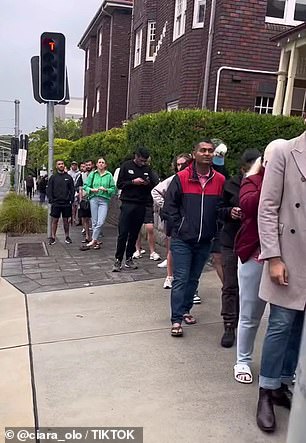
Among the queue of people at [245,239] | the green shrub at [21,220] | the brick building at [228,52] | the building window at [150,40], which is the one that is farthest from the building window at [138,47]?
the queue of people at [245,239]

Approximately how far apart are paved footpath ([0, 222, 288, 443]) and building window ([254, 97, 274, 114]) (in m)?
6.77

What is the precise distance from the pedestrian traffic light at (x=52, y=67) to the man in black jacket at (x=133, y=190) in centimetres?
292

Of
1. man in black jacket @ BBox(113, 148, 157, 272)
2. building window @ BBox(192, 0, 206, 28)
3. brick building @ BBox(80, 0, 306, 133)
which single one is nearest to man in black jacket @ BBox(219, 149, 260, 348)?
man in black jacket @ BBox(113, 148, 157, 272)

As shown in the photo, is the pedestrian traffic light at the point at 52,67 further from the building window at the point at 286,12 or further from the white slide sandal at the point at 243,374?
the white slide sandal at the point at 243,374

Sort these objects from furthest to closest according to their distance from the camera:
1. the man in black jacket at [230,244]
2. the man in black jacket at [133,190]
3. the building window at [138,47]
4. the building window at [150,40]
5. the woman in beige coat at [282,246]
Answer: the building window at [138,47] < the building window at [150,40] < the man in black jacket at [133,190] < the man in black jacket at [230,244] < the woman in beige coat at [282,246]

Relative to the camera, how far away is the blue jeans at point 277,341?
9.59ft

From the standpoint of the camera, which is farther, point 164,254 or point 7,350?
point 164,254

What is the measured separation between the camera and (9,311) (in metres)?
5.23

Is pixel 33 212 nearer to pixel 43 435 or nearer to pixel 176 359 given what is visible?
pixel 176 359

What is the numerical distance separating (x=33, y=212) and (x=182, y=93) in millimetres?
4789

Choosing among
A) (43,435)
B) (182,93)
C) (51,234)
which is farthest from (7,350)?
(182,93)

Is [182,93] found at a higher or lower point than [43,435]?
higher

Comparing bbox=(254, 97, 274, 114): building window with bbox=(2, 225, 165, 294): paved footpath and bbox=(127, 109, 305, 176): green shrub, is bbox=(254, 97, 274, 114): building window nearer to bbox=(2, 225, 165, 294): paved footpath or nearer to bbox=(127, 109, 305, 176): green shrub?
bbox=(127, 109, 305, 176): green shrub

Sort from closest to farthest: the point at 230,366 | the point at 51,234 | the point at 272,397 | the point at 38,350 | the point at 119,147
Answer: the point at 272,397
the point at 230,366
the point at 38,350
the point at 51,234
the point at 119,147
